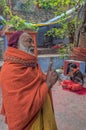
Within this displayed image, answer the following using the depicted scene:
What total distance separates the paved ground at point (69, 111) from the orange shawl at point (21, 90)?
223 centimetres

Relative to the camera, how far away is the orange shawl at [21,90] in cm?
225

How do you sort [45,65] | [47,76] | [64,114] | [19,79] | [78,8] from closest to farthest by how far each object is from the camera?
[19,79] → [47,76] → [64,114] → [78,8] → [45,65]

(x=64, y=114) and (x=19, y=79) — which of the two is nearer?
(x=19, y=79)

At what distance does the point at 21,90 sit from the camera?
2250 millimetres

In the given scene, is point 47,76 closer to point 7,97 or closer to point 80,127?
point 7,97

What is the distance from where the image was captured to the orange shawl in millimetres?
2254

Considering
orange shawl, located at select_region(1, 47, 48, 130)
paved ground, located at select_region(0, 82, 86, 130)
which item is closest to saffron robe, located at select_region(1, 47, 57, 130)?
orange shawl, located at select_region(1, 47, 48, 130)

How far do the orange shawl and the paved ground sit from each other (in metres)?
2.23

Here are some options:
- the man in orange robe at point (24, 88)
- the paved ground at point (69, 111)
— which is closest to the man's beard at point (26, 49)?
the man in orange robe at point (24, 88)

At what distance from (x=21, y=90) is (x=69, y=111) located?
3.12 metres

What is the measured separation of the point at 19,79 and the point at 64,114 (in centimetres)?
298

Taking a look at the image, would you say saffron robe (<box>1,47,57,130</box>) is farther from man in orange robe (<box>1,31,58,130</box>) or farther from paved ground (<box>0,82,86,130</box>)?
paved ground (<box>0,82,86,130</box>)

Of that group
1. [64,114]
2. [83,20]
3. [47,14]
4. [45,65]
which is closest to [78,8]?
[83,20]

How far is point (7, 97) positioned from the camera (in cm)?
229
